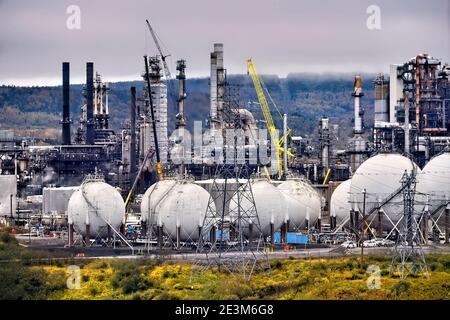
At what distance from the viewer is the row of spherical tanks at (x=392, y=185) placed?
49.5m

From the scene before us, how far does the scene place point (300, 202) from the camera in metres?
54.7

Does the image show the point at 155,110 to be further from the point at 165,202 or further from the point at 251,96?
the point at 165,202

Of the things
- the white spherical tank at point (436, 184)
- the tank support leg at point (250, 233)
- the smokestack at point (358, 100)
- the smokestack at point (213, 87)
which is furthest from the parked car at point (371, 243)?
the smokestack at point (213, 87)

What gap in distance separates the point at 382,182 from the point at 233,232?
20.3ft

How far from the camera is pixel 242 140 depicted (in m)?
70.7

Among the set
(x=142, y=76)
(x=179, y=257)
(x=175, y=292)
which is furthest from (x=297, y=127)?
(x=175, y=292)

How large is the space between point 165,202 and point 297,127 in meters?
63.5

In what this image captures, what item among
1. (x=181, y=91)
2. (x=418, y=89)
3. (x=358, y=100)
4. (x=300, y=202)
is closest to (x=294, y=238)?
(x=300, y=202)

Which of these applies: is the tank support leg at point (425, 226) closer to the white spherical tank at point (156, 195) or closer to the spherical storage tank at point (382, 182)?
the spherical storage tank at point (382, 182)

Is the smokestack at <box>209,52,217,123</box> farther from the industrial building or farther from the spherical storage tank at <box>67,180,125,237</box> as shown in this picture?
the spherical storage tank at <box>67,180,125,237</box>

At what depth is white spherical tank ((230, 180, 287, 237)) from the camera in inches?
1983

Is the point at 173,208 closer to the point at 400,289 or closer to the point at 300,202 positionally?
the point at 300,202

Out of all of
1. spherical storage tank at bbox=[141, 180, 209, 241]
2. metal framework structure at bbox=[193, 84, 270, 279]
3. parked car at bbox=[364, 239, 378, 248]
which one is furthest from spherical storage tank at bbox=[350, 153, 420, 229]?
spherical storage tank at bbox=[141, 180, 209, 241]

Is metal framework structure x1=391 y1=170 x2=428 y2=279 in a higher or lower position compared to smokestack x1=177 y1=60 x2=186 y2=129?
lower
